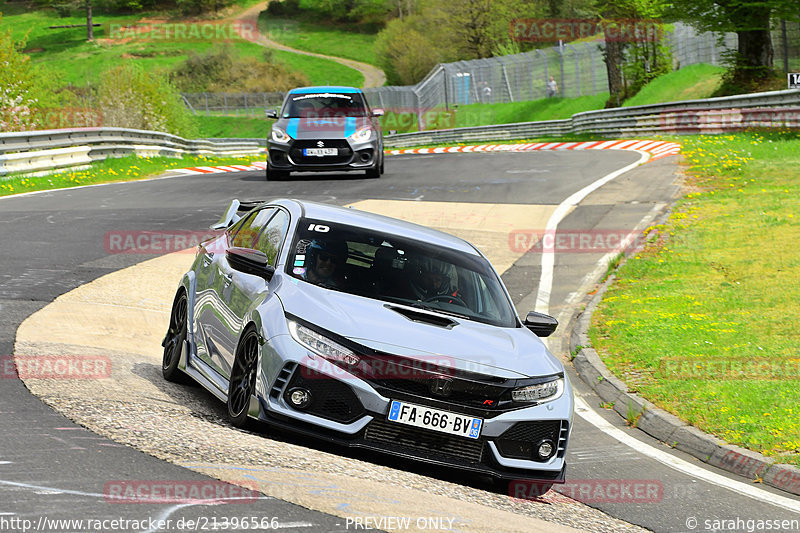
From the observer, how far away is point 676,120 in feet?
120

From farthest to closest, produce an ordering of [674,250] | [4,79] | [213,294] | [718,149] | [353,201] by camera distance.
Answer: [4,79], [718,149], [353,201], [674,250], [213,294]

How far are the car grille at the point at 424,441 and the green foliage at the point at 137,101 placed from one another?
3476cm

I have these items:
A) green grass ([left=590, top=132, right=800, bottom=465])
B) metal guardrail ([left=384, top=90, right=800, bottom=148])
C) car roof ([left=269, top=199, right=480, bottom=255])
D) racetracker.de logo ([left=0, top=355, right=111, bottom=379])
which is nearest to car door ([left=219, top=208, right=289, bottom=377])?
car roof ([left=269, top=199, right=480, bottom=255])

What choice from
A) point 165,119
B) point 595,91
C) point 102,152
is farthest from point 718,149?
point 595,91

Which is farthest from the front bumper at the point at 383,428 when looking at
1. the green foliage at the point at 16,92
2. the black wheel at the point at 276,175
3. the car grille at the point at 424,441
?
the green foliage at the point at 16,92

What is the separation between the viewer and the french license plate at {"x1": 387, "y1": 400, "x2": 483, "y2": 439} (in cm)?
621

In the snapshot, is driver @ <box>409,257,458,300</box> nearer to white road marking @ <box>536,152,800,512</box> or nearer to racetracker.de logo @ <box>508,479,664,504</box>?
racetracker.de logo @ <box>508,479,664,504</box>

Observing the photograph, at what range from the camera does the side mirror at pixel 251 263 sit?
7125 millimetres

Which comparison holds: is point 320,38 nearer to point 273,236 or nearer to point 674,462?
point 273,236

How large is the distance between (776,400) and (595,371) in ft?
6.81

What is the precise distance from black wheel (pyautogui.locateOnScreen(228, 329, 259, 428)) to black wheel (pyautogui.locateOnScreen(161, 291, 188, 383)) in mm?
1436

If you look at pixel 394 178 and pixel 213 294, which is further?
pixel 394 178

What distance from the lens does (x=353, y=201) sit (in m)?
20.4

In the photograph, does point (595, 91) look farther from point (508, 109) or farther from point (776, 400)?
point (776, 400)
